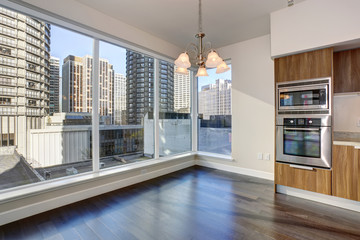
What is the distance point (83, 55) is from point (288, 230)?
376 cm

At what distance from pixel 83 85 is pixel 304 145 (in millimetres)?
3668

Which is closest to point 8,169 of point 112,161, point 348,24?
point 112,161

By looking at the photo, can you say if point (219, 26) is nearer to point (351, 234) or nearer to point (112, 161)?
point (112, 161)

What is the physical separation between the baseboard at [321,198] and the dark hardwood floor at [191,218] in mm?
102

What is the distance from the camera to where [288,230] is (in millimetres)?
1975

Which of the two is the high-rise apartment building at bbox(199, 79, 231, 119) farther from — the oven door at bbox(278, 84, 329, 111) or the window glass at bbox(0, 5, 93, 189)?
the window glass at bbox(0, 5, 93, 189)

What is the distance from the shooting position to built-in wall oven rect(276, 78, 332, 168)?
2502 millimetres

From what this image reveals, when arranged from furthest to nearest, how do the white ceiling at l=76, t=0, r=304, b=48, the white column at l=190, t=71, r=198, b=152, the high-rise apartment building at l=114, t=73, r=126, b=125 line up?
the white column at l=190, t=71, r=198, b=152, the high-rise apartment building at l=114, t=73, r=126, b=125, the white ceiling at l=76, t=0, r=304, b=48

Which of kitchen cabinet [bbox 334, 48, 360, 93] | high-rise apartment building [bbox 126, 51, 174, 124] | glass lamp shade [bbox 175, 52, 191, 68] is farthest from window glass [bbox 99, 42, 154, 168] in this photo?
kitchen cabinet [bbox 334, 48, 360, 93]

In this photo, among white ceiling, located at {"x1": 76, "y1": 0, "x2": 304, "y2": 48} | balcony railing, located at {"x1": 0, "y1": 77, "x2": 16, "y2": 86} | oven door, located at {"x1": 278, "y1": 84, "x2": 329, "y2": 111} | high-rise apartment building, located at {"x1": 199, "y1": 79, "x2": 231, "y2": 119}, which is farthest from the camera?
high-rise apartment building, located at {"x1": 199, "y1": 79, "x2": 231, "y2": 119}

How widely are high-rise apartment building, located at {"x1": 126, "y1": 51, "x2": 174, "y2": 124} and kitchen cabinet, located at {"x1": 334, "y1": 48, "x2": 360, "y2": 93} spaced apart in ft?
10.5

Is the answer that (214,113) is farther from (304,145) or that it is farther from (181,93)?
(304,145)

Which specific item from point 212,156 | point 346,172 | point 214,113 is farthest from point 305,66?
point 212,156

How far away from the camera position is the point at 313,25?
2.54m
